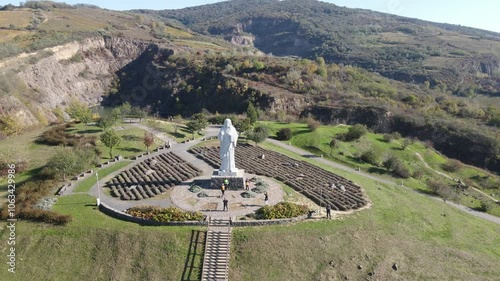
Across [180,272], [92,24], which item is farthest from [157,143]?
[92,24]

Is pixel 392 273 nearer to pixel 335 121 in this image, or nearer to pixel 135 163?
pixel 135 163

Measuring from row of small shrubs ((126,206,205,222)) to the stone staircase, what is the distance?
1.56m

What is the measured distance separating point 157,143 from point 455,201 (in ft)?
132

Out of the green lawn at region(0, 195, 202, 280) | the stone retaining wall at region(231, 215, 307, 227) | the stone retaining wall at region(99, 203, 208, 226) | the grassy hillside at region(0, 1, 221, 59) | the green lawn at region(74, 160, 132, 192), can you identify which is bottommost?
→ the green lawn at region(0, 195, 202, 280)

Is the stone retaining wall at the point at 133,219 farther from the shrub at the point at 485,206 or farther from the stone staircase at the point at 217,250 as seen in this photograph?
the shrub at the point at 485,206

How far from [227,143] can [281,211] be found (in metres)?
9.19

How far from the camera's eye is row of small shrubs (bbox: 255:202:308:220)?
32.5 meters

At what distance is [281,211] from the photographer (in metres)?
33.0

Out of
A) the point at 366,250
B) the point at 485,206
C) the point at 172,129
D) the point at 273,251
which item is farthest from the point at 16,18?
the point at 485,206

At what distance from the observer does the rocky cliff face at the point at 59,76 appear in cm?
9038

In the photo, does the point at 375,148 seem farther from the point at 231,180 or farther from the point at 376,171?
the point at 231,180

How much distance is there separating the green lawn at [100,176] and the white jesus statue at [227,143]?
563 inches

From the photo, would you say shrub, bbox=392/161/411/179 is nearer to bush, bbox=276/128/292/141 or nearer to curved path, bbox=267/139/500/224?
curved path, bbox=267/139/500/224

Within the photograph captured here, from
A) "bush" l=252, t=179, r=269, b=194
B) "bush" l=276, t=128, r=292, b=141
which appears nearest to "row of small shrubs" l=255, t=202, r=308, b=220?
"bush" l=252, t=179, r=269, b=194
